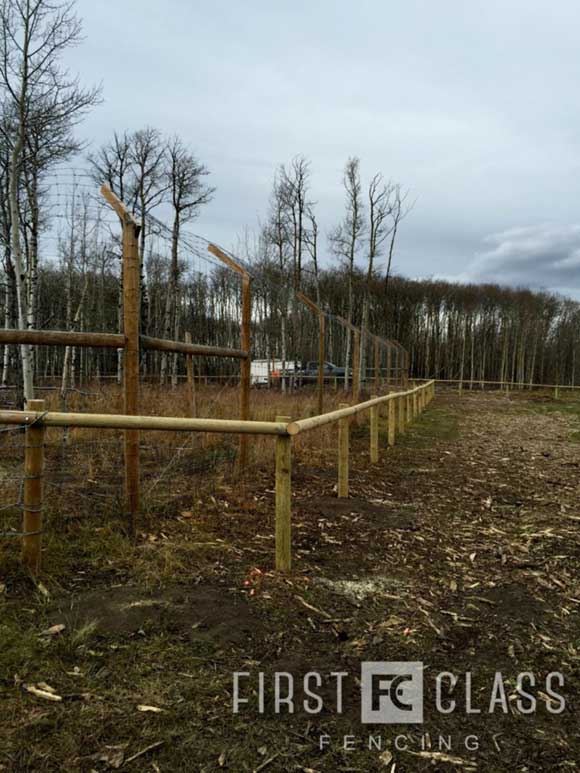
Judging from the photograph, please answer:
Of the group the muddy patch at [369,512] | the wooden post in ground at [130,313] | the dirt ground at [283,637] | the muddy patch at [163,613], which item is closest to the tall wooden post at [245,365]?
the dirt ground at [283,637]

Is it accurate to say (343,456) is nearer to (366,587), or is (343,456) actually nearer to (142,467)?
(366,587)

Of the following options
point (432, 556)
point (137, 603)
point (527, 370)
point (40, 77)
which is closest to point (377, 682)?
point (137, 603)

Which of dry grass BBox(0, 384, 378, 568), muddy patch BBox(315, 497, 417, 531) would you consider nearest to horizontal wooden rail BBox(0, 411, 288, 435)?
dry grass BBox(0, 384, 378, 568)

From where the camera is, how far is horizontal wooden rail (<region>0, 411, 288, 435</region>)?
9.74 feet

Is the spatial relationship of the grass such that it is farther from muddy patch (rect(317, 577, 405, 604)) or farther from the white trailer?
muddy patch (rect(317, 577, 405, 604))

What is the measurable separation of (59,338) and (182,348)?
43.0 inches

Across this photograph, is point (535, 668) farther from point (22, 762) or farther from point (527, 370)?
point (527, 370)

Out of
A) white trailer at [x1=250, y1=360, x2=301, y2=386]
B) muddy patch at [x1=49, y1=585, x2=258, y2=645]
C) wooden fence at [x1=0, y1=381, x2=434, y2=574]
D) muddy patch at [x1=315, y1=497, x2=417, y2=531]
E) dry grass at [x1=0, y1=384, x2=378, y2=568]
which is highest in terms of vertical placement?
white trailer at [x1=250, y1=360, x2=301, y2=386]

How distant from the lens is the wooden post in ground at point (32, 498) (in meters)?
3.03

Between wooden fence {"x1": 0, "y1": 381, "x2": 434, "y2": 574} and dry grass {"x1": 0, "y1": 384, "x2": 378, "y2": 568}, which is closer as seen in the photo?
wooden fence {"x1": 0, "y1": 381, "x2": 434, "y2": 574}

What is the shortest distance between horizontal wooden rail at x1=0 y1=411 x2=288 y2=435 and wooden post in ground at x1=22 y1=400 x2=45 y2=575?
7cm

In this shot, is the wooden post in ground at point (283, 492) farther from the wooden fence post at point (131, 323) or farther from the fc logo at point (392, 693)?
the wooden fence post at point (131, 323)

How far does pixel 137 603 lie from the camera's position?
284 cm

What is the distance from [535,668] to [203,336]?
542cm
